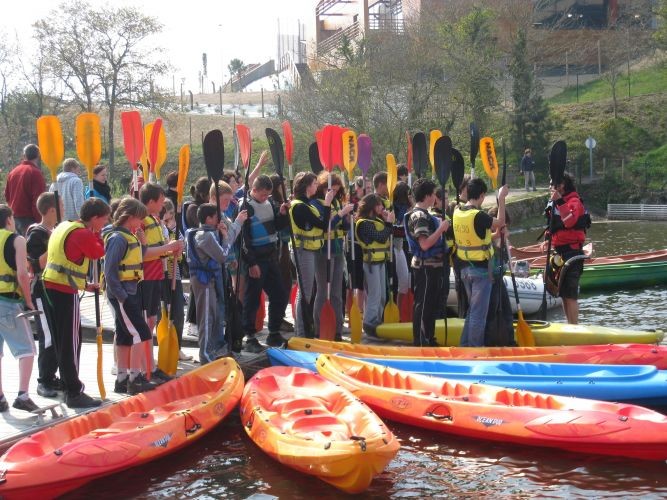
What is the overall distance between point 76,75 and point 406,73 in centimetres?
1197

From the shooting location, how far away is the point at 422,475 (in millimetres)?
5871

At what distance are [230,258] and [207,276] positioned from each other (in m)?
0.71

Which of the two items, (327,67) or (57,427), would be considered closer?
(57,427)

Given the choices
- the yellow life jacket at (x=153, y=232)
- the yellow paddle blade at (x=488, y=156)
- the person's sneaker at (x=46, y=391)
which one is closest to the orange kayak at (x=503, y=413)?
the yellow life jacket at (x=153, y=232)

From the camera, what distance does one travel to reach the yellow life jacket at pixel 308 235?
832cm

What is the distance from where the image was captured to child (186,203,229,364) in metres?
7.41

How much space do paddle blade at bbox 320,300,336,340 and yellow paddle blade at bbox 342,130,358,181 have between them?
1732 mm

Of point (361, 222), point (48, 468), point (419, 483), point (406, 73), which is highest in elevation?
point (406, 73)

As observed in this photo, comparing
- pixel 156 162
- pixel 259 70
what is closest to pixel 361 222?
pixel 156 162

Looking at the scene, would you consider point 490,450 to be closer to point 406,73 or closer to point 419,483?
point 419,483

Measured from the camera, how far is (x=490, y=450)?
6.26m

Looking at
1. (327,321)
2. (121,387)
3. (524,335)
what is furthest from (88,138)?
(524,335)

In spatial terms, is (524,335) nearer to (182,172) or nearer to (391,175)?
(391,175)

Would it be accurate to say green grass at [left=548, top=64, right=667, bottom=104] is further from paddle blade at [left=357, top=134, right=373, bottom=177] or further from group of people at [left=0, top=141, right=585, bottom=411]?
group of people at [left=0, top=141, right=585, bottom=411]
